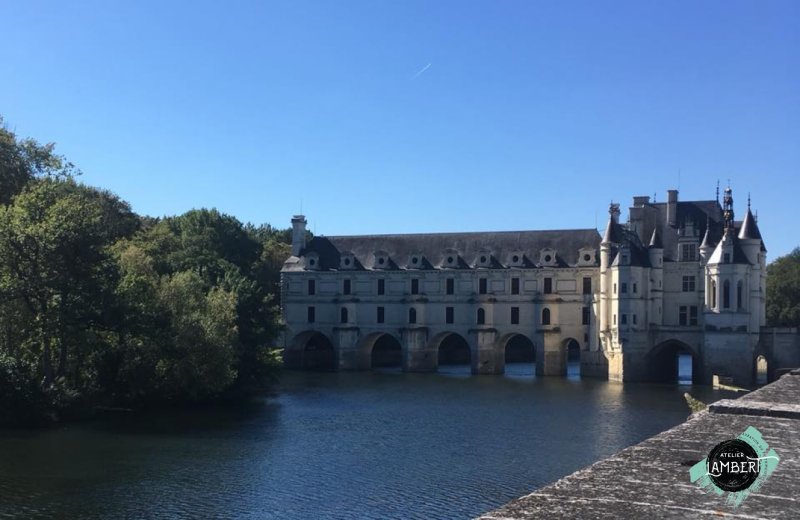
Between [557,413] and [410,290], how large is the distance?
25.3 m

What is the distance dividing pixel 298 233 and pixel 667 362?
100 feet

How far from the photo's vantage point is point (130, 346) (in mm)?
36375

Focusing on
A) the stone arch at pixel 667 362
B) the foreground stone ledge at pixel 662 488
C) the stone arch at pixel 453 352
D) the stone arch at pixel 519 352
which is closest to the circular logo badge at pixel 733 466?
the foreground stone ledge at pixel 662 488

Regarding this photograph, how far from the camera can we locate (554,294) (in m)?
57.3

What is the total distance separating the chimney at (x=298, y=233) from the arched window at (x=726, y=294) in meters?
32.8

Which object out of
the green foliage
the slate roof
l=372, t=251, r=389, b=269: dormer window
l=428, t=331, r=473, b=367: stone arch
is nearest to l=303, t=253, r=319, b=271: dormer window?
the slate roof

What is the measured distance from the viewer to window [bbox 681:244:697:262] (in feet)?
176

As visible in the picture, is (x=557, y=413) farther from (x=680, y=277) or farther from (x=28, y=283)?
(x=28, y=283)

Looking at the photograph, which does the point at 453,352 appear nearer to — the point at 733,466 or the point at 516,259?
the point at 516,259

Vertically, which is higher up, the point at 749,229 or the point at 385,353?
the point at 749,229

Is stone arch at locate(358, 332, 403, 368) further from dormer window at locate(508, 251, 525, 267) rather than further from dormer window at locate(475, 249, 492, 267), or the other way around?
dormer window at locate(508, 251, 525, 267)

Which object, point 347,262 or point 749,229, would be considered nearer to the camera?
point 749,229

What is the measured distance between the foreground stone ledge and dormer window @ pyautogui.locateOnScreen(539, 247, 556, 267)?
48.0 metres

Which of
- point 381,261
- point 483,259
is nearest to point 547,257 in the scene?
point 483,259
